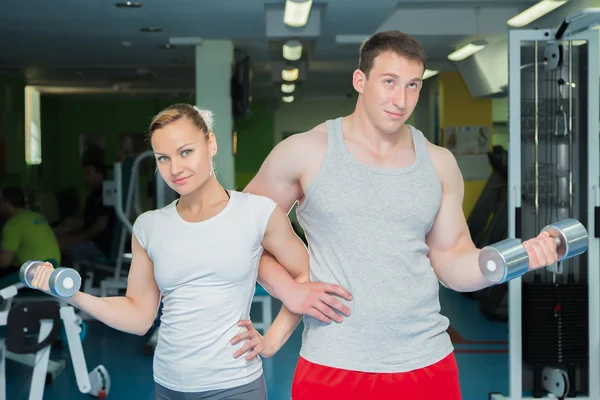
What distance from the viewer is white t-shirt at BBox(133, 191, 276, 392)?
1729 millimetres

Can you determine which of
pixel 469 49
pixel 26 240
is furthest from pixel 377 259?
pixel 469 49

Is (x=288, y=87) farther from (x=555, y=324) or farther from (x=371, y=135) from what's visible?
(x=371, y=135)

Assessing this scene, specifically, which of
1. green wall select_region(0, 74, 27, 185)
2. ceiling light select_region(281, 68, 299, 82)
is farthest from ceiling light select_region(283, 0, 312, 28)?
green wall select_region(0, 74, 27, 185)

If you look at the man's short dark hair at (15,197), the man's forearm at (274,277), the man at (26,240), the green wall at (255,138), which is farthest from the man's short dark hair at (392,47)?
the green wall at (255,138)

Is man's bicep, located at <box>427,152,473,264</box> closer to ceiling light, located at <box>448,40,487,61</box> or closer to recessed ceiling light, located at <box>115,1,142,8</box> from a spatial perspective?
recessed ceiling light, located at <box>115,1,142,8</box>

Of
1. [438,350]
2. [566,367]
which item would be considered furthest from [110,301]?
[566,367]

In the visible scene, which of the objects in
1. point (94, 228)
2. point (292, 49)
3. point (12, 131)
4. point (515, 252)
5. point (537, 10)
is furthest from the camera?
point (12, 131)

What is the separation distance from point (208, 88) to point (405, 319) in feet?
24.4

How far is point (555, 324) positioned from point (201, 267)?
10.5 ft

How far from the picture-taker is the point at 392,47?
5.48 feet

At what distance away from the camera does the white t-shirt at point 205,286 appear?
173cm

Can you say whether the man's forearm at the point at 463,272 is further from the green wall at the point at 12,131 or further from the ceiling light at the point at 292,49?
the green wall at the point at 12,131

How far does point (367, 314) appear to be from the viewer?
1680 millimetres

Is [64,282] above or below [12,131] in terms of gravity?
below
